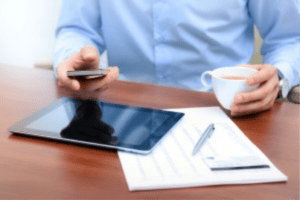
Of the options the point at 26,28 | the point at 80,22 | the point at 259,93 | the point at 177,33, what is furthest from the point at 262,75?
the point at 26,28

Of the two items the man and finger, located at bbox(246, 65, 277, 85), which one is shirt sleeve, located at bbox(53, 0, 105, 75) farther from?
finger, located at bbox(246, 65, 277, 85)

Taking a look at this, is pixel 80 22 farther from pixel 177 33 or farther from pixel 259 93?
pixel 259 93

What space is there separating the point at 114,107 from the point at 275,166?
0.31m

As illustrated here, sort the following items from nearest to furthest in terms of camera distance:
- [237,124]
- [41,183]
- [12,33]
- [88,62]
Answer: [41,183], [237,124], [88,62], [12,33]

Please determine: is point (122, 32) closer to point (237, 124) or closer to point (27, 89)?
point (27, 89)

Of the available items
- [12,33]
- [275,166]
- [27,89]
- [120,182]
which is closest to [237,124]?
[275,166]

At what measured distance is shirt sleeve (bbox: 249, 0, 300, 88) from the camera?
1.04m

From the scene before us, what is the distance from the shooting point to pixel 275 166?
0.54 meters

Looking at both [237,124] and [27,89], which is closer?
[237,124]

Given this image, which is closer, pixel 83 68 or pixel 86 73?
pixel 86 73

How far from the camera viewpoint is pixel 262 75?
0.72 metres

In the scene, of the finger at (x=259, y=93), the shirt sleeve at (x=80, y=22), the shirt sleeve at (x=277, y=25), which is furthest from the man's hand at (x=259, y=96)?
the shirt sleeve at (x=80, y=22)

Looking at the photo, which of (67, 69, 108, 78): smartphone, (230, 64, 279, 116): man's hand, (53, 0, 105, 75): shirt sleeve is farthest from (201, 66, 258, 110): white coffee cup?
(53, 0, 105, 75): shirt sleeve

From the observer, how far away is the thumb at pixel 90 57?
31.9 inches
